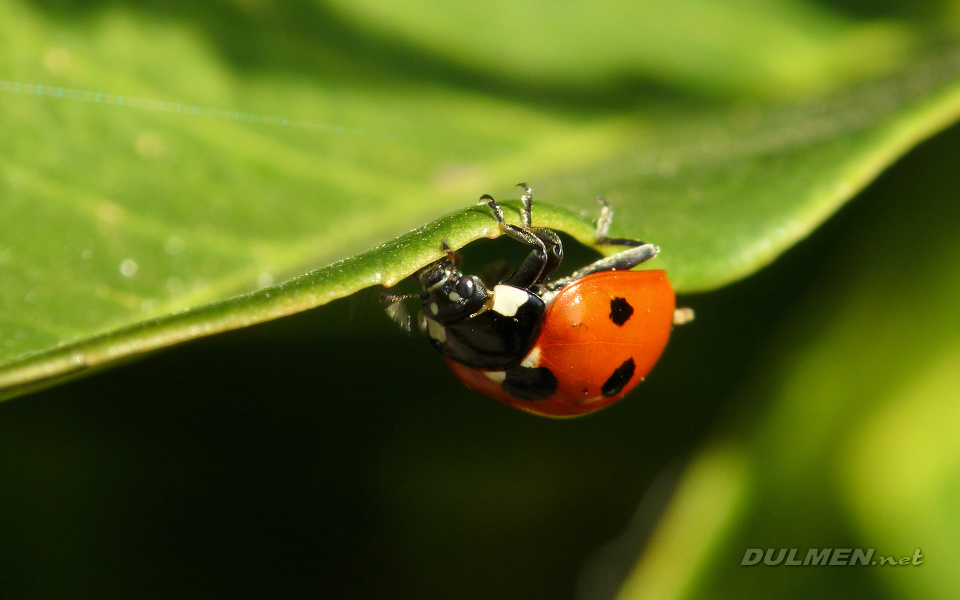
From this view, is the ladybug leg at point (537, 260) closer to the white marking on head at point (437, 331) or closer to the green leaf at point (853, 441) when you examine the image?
the white marking on head at point (437, 331)

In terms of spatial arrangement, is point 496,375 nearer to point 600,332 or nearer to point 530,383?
point 530,383

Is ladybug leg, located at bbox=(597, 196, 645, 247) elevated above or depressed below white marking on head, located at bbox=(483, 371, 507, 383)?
above

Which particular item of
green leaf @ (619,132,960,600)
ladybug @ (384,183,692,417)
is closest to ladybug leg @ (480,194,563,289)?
ladybug @ (384,183,692,417)

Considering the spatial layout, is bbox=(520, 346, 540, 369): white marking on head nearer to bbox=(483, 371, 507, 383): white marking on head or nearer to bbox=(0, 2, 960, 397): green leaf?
bbox=(483, 371, 507, 383): white marking on head

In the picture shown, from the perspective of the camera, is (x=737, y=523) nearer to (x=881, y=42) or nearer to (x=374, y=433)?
(x=374, y=433)

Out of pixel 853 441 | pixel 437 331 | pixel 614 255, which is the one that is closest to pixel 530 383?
pixel 437 331

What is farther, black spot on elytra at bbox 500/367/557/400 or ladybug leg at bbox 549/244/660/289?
black spot on elytra at bbox 500/367/557/400

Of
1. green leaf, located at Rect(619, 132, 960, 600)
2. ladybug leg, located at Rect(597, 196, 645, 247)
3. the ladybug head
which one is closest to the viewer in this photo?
ladybug leg, located at Rect(597, 196, 645, 247)

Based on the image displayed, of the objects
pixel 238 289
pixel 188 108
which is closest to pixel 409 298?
pixel 238 289
